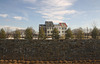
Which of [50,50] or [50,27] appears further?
[50,27]

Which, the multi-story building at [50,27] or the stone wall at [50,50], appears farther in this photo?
the multi-story building at [50,27]

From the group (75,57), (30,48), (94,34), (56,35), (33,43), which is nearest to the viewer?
(75,57)

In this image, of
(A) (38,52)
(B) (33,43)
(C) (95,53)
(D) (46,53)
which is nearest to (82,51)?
(C) (95,53)

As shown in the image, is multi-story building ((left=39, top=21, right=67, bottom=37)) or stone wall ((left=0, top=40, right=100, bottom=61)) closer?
stone wall ((left=0, top=40, right=100, bottom=61))

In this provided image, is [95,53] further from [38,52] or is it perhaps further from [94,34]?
[94,34]

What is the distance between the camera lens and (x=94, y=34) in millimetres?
26578

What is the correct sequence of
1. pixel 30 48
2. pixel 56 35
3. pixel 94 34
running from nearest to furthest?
pixel 30 48 → pixel 94 34 → pixel 56 35

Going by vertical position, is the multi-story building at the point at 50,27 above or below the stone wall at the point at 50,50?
above

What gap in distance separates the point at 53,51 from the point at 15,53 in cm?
441

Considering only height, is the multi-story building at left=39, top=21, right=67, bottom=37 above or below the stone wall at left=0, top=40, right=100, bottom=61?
above

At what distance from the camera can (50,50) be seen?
9641 millimetres

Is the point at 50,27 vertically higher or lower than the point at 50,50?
higher

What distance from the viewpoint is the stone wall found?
8.56 metres

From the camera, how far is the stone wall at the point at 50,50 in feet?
28.1
